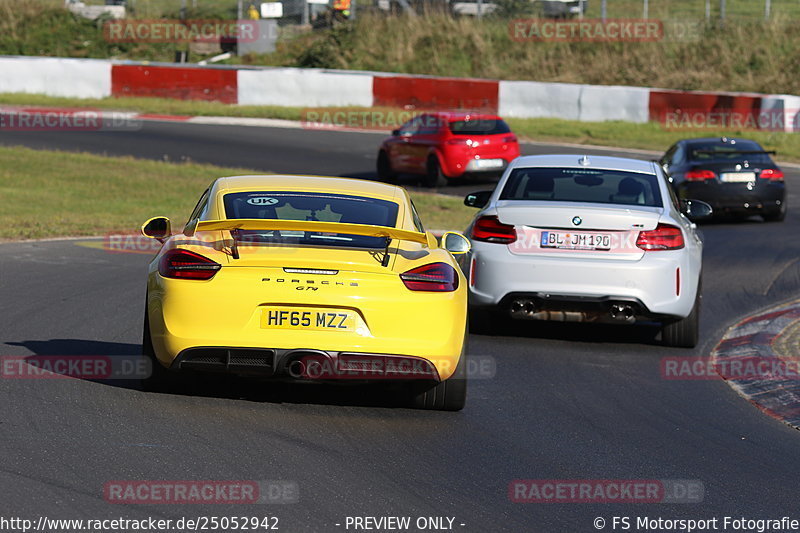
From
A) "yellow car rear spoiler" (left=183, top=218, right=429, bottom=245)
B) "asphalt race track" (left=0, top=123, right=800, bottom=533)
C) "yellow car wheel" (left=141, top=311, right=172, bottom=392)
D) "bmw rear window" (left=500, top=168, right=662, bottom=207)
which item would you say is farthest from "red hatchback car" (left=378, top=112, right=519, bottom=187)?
"yellow car wheel" (left=141, top=311, right=172, bottom=392)

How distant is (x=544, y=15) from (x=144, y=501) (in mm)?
40742

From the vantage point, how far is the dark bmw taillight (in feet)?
23.6

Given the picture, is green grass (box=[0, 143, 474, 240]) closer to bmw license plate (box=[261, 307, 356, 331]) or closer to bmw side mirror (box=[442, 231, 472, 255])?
bmw side mirror (box=[442, 231, 472, 255])

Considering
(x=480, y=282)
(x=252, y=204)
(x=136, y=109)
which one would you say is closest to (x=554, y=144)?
(x=136, y=109)

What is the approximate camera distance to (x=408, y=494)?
19.2ft

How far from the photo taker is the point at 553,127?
33.1 m

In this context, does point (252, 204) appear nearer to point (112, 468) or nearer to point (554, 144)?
point (112, 468)

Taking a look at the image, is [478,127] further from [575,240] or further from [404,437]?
[404,437]

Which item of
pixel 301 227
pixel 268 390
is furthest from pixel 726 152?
pixel 301 227

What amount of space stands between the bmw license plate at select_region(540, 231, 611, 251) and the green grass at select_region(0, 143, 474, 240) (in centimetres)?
807

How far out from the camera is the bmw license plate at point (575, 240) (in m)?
Result: 10.1

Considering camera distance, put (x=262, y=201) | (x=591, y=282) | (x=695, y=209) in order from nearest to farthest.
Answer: (x=262, y=201) < (x=591, y=282) < (x=695, y=209)

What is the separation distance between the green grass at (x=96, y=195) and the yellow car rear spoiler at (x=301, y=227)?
8.85 meters

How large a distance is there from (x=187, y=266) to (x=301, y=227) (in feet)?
2.37
